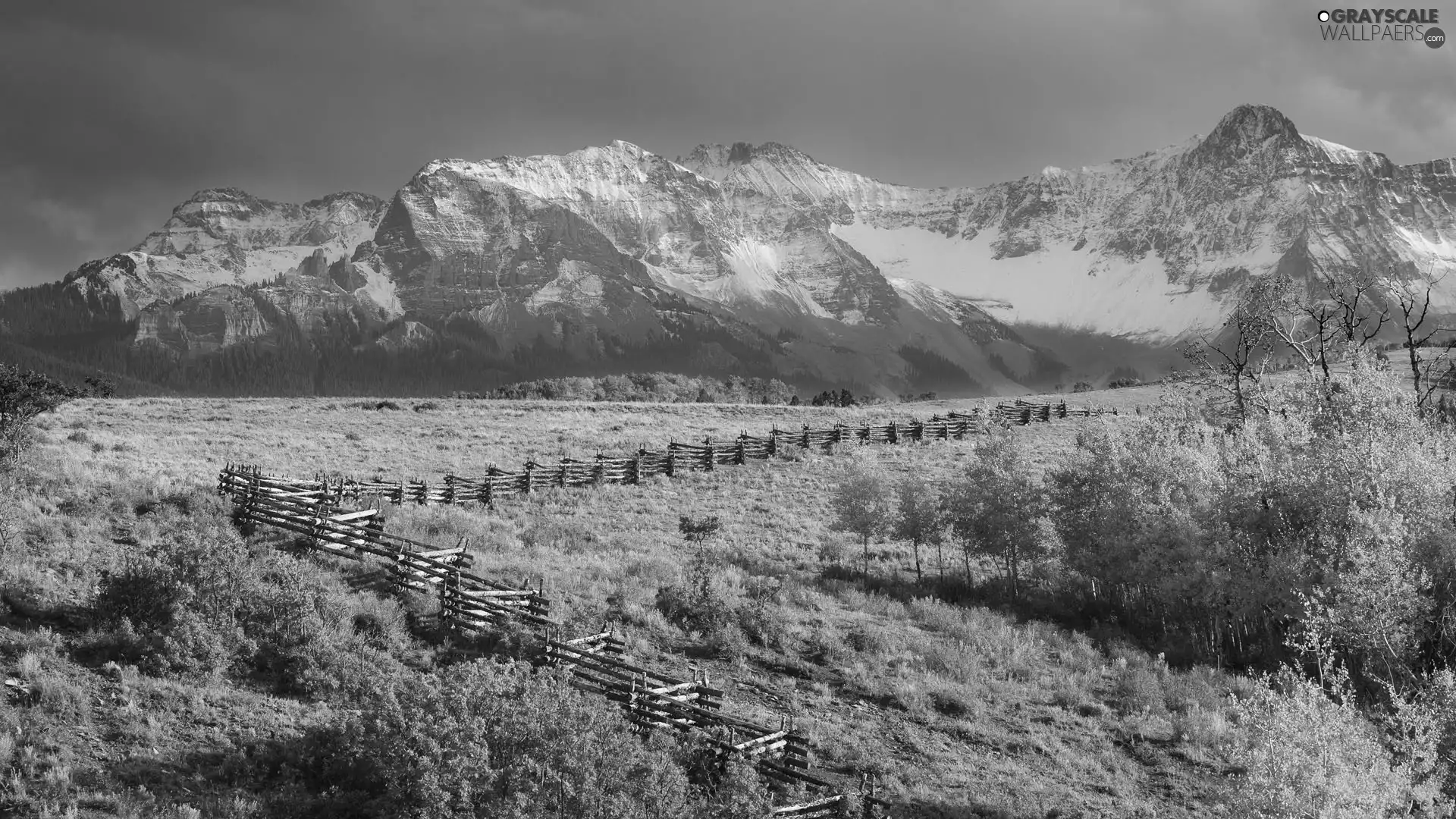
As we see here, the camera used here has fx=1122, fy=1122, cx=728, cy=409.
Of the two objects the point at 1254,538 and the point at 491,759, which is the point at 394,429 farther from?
the point at 491,759

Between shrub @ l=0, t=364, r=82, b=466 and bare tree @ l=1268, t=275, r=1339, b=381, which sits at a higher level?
bare tree @ l=1268, t=275, r=1339, b=381

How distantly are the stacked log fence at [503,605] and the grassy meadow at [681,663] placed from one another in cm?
87

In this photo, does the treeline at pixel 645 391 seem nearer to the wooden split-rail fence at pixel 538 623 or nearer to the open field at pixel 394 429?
the open field at pixel 394 429

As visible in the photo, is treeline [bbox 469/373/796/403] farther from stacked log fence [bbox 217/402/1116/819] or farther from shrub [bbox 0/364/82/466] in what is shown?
stacked log fence [bbox 217/402/1116/819]

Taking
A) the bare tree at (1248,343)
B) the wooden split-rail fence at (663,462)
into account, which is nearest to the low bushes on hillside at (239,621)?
the wooden split-rail fence at (663,462)

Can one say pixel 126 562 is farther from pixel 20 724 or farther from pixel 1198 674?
pixel 1198 674

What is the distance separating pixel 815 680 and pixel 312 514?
14044 millimetres

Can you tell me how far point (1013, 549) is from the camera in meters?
37.9

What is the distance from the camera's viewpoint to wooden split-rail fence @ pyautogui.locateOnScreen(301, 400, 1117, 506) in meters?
42.5

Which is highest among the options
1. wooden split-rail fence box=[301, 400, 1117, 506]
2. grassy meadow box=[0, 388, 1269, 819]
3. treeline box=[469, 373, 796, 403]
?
treeline box=[469, 373, 796, 403]

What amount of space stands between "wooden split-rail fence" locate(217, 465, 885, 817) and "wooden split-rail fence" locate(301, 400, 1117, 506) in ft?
14.8

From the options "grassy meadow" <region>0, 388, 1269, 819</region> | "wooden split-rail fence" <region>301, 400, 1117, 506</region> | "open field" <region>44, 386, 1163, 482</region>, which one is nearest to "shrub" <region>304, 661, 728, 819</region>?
"grassy meadow" <region>0, 388, 1269, 819</region>

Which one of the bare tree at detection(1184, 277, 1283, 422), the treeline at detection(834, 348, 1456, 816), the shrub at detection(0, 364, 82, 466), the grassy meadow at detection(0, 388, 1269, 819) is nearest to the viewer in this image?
the grassy meadow at detection(0, 388, 1269, 819)

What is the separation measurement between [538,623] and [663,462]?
93.7ft
